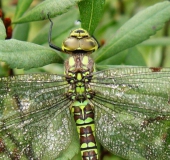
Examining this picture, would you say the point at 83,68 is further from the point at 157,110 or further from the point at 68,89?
the point at 157,110

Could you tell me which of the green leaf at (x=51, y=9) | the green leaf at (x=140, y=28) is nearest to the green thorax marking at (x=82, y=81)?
the green leaf at (x=140, y=28)

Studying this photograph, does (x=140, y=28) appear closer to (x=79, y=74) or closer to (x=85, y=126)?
(x=79, y=74)

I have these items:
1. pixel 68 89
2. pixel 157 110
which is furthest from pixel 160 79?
pixel 68 89

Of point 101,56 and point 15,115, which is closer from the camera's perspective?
point 15,115

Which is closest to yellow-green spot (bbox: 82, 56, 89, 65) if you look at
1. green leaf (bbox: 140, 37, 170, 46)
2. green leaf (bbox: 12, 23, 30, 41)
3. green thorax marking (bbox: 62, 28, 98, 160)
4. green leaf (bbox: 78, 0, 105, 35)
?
green thorax marking (bbox: 62, 28, 98, 160)

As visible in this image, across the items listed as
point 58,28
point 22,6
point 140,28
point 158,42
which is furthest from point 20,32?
point 158,42

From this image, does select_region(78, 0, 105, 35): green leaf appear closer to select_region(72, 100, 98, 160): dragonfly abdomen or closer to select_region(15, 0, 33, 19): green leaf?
select_region(15, 0, 33, 19): green leaf
